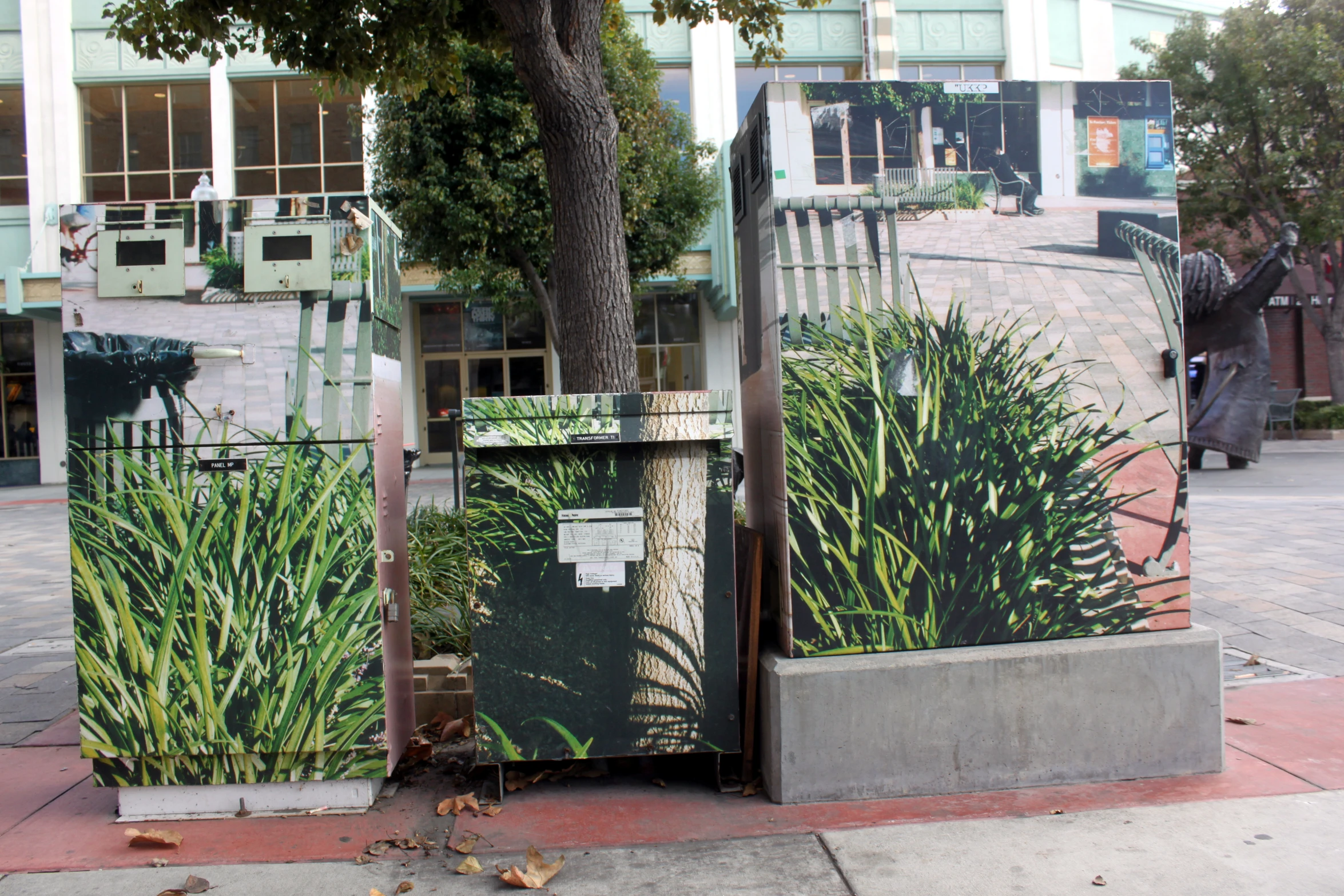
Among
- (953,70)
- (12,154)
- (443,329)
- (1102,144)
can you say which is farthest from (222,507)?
(12,154)

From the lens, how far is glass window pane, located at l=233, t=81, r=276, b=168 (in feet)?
67.4

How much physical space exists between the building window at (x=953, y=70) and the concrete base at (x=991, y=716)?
19501 millimetres

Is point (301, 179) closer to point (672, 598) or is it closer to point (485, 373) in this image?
point (485, 373)

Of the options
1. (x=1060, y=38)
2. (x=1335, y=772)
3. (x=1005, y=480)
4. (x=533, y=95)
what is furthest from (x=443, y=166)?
(x=1060, y=38)

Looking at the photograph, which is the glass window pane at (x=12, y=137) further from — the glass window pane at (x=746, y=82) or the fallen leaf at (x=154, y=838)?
the fallen leaf at (x=154, y=838)

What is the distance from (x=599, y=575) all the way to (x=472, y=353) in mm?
19108

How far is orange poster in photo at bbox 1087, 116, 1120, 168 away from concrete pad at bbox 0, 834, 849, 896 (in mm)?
2691

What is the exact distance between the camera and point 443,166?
1226cm

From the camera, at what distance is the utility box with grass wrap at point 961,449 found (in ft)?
11.2

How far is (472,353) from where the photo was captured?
71.6 feet

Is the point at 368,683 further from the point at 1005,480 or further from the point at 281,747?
the point at 1005,480

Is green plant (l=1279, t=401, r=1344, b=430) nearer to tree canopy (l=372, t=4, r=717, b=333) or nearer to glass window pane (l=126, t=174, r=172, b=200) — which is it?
tree canopy (l=372, t=4, r=717, b=333)

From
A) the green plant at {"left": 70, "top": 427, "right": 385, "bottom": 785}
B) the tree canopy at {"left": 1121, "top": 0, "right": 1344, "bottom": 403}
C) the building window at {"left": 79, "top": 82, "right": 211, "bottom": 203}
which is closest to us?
the green plant at {"left": 70, "top": 427, "right": 385, "bottom": 785}

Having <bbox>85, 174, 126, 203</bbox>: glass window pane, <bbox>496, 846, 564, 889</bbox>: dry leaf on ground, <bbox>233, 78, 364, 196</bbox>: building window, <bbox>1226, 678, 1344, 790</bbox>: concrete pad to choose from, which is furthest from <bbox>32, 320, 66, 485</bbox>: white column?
<bbox>1226, 678, 1344, 790</bbox>: concrete pad
